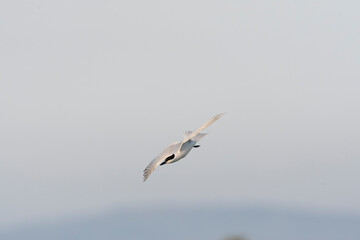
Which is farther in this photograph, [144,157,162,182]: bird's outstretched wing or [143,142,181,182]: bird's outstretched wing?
[143,142,181,182]: bird's outstretched wing

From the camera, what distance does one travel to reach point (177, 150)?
70.8m

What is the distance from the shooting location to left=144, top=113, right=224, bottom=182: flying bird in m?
69.4

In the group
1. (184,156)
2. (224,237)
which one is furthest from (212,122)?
(224,237)

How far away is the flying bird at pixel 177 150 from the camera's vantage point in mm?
69438

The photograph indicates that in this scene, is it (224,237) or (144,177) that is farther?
(224,237)

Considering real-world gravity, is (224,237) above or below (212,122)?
above

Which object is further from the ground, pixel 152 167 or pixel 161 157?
pixel 161 157

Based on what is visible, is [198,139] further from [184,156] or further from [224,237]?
[224,237]

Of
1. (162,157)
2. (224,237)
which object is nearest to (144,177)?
(162,157)

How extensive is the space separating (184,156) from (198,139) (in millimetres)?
1942

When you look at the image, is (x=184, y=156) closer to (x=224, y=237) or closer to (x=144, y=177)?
(x=144, y=177)

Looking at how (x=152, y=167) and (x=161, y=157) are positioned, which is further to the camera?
(x=161, y=157)

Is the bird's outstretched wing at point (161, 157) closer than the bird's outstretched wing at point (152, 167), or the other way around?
the bird's outstretched wing at point (152, 167)

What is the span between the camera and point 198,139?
237 feet
